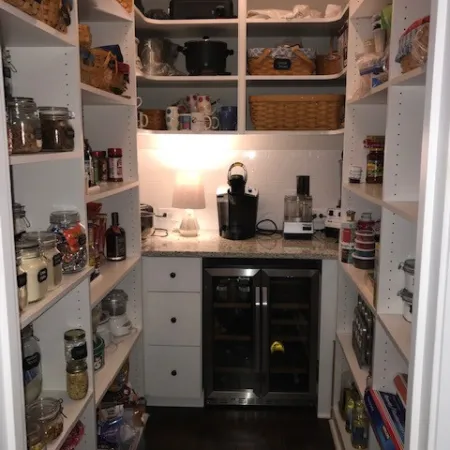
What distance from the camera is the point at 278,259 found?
8.67ft

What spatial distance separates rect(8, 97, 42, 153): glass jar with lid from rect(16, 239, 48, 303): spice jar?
0.26 m

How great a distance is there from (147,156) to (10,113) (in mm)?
1925

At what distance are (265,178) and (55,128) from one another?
1834 mm

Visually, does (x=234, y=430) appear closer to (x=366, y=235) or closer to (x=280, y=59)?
(x=366, y=235)

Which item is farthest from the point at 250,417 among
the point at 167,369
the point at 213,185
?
the point at 213,185

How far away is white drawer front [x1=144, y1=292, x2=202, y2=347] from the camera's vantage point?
272cm

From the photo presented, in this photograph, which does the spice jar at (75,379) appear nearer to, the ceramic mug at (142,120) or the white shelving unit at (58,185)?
→ the white shelving unit at (58,185)

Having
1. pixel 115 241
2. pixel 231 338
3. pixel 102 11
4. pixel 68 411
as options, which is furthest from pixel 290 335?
pixel 102 11

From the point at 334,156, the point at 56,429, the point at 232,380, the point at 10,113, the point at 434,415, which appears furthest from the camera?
the point at 334,156

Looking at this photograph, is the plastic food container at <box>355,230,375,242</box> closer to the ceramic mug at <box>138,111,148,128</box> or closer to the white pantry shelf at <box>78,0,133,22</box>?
the ceramic mug at <box>138,111,148,128</box>

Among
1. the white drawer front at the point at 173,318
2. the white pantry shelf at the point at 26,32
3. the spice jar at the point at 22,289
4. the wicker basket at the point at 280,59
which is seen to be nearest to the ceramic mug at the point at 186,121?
the wicker basket at the point at 280,59

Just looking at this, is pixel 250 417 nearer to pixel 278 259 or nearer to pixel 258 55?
pixel 278 259

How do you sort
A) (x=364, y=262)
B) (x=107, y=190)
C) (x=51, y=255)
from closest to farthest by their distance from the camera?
1. (x=51, y=255)
2. (x=107, y=190)
3. (x=364, y=262)

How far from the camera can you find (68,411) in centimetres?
162
